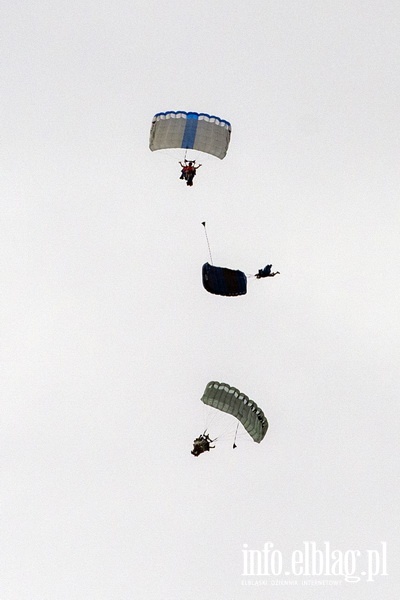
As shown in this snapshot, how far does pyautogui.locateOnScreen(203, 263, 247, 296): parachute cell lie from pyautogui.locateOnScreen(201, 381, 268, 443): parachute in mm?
4797

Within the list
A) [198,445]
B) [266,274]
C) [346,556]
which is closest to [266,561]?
[346,556]

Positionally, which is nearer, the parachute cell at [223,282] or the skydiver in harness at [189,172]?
the parachute cell at [223,282]

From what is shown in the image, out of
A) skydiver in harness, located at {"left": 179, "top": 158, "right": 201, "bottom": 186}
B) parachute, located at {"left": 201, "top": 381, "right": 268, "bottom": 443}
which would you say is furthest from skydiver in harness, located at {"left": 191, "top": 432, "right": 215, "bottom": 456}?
skydiver in harness, located at {"left": 179, "top": 158, "right": 201, "bottom": 186}

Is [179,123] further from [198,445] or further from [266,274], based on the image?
[198,445]

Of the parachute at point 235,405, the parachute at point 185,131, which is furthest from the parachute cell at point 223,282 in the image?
the parachute at point 185,131

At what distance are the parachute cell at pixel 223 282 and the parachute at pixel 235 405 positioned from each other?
4.80 m

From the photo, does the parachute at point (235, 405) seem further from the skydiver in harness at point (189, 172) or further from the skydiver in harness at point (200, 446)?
the skydiver in harness at point (189, 172)

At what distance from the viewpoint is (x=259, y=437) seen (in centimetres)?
4069

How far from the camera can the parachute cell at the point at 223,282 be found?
40625 millimetres

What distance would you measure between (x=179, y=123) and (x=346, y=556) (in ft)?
120

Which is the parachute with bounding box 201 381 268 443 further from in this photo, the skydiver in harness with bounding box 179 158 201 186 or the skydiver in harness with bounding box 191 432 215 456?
the skydiver in harness with bounding box 179 158 201 186

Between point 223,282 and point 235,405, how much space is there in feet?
20.9

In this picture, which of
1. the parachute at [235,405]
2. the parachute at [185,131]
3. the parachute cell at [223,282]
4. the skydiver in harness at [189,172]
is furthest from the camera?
the skydiver in harness at [189,172]

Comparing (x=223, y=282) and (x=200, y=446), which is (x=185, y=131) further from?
(x=200, y=446)
